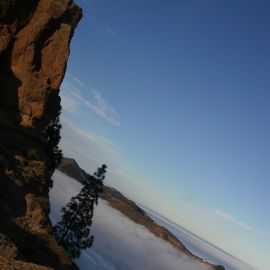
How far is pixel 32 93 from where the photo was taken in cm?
5625

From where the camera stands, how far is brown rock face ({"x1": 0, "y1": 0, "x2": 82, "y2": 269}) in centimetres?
4534

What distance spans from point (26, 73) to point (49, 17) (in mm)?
8182

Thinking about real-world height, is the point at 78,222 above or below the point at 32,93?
below

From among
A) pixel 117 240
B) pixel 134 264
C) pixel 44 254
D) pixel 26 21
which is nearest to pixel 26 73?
pixel 26 21

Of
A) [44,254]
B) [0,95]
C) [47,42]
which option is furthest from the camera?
Result: [47,42]

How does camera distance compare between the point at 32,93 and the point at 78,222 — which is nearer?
the point at 32,93

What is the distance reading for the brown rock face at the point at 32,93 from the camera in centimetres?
4534

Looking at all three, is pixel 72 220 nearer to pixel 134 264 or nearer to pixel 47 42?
pixel 47 42

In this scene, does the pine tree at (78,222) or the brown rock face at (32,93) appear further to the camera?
the pine tree at (78,222)

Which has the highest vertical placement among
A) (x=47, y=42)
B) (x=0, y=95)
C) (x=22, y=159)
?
(x=47, y=42)

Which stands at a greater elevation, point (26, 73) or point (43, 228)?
point (26, 73)

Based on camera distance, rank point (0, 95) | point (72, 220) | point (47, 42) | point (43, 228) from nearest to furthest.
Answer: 1. point (43, 228)
2. point (0, 95)
3. point (47, 42)
4. point (72, 220)

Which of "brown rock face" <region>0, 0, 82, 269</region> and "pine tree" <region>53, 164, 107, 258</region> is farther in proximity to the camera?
"pine tree" <region>53, 164, 107, 258</region>

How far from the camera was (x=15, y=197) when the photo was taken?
4216 centimetres
